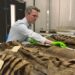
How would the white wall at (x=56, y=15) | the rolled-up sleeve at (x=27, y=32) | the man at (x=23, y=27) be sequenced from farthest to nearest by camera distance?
the white wall at (x=56, y=15) < the man at (x=23, y=27) < the rolled-up sleeve at (x=27, y=32)

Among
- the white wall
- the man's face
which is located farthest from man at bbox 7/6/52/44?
the white wall

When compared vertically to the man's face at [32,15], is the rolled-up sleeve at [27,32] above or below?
below

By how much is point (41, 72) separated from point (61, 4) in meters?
3.82

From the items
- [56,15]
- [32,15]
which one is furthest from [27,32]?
[56,15]

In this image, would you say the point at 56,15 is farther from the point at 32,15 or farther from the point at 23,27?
the point at 23,27

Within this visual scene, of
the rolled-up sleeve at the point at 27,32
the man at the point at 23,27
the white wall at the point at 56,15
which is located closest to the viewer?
the rolled-up sleeve at the point at 27,32

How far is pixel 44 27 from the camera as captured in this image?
5.01 meters

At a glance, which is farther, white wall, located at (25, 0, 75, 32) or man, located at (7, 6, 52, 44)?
white wall, located at (25, 0, 75, 32)

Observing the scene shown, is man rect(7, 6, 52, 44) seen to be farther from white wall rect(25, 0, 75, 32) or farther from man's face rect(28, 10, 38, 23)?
white wall rect(25, 0, 75, 32)

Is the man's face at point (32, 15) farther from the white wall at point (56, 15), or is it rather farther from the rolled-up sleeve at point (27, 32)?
the white wall at point (56, 15)

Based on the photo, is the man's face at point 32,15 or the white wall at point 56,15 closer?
the man's face at point 32,15

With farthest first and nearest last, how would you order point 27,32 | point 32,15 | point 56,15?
point 56,15
point 32,15
point 27,32

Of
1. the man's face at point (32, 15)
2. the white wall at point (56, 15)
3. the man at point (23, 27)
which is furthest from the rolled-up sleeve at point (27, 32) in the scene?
the white wall at point (56, 15)

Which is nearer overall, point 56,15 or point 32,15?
point 32,15
